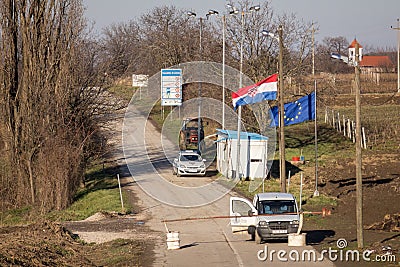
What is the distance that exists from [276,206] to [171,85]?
121 ft

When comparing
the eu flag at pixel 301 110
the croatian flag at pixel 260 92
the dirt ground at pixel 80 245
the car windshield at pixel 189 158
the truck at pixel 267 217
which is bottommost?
the dirt ground at pixel 80 245

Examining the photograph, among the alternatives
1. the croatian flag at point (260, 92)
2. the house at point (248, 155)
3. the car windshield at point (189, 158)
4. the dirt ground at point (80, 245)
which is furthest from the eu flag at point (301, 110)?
the dirt ground at point (80, 245)

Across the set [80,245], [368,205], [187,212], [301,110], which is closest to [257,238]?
[80,245]

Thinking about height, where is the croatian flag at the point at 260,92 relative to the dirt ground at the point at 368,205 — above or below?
above

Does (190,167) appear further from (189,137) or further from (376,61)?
(376,61)

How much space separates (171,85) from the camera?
5969cm

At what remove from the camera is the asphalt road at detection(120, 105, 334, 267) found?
20.8m

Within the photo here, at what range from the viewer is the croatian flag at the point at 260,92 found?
113 ft

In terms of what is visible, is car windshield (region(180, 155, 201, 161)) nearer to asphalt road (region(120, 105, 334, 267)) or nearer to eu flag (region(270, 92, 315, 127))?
asphalt road (region(120, 105, 334, 267))

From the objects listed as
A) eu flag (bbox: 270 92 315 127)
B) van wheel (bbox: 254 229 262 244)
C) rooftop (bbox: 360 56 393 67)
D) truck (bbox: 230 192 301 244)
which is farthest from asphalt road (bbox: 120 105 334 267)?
rooftop (bbox: 360 56 393 67)

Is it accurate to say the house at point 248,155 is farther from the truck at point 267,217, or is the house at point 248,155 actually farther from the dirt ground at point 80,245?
the truck at point 267,217

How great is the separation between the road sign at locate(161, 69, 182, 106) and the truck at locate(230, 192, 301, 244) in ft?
115

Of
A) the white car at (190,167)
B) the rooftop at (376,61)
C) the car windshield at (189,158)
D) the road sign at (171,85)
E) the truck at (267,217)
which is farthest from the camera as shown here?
the rooftop at (376,61)

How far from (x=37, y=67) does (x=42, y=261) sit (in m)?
21.5
